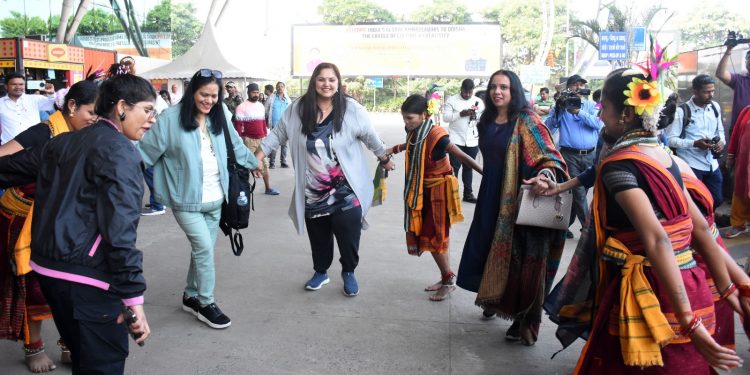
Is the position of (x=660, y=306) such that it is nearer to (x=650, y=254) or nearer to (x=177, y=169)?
(x=650, y=254)

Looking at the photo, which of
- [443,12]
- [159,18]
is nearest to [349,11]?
[443,12]

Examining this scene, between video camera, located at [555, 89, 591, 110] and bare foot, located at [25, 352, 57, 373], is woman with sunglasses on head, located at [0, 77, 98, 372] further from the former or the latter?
video camera, located at [555, 89, 591, 110]

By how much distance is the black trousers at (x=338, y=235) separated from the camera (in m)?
4.88

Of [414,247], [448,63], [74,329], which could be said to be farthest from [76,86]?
[448,63]

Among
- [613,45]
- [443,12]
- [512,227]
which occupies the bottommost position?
[512,227]

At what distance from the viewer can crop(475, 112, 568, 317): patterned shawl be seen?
12.8 ft

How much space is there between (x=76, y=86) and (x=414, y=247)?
266cm

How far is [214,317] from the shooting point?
14.1 feet

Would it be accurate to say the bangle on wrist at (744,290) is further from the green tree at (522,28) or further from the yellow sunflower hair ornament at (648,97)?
the green tree at (522,28)

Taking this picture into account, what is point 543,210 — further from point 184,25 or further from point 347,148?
point 184,25

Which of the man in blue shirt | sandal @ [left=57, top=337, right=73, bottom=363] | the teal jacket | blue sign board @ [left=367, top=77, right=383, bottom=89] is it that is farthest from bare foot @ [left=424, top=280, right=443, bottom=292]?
blue sign board @ [left=367, top=77, right=383, bottom=89]

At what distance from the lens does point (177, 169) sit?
426cm

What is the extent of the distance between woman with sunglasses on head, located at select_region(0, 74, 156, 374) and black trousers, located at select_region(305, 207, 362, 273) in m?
2.52

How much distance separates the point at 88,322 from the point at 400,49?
119 feet
